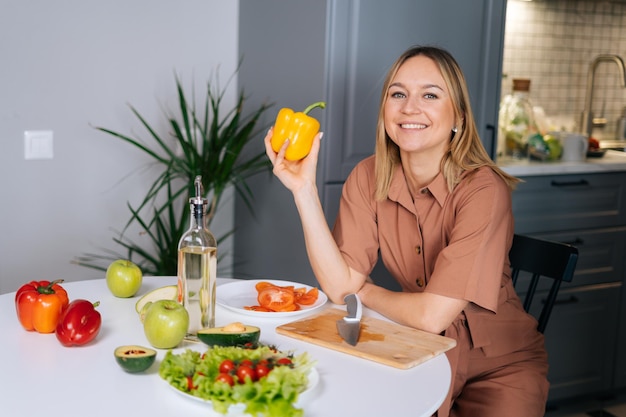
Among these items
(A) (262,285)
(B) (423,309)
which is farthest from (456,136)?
(A) (262,285)

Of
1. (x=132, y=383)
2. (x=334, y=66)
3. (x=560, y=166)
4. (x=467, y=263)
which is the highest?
(x=334, y=66)

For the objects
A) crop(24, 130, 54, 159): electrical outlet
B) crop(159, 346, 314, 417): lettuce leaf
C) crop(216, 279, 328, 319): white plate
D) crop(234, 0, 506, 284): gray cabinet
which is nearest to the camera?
crop(159, 346, 314, 417): lettuce leaf

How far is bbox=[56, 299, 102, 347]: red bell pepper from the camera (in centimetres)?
152

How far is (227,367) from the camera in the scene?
4.19ft

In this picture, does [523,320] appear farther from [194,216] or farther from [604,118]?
[604,118]

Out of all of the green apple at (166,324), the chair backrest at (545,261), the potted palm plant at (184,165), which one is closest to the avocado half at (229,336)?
the green apple at (166,324)

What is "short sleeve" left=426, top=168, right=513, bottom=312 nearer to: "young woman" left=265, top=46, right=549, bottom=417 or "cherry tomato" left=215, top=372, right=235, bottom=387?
"young woman" left=265, top=46, right=549, bottom=417

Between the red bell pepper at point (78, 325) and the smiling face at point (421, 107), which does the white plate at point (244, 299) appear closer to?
the red bell pepper at point (78, 325)

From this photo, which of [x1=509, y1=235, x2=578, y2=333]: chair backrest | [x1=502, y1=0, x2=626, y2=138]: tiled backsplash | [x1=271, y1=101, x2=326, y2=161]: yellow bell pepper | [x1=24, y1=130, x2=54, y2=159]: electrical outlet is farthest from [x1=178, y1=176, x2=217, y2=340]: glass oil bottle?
[x1=502, y1=0, x2=626, y2=138]: tiled backsplash

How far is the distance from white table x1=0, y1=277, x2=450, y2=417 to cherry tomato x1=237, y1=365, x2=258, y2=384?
0.07 meters

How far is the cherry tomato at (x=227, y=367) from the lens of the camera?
4.18 ft

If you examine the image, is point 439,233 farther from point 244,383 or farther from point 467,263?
point 244,383

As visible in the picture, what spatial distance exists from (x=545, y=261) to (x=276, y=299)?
2.48 feet

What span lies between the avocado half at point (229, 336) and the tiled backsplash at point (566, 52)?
99.4 inches
